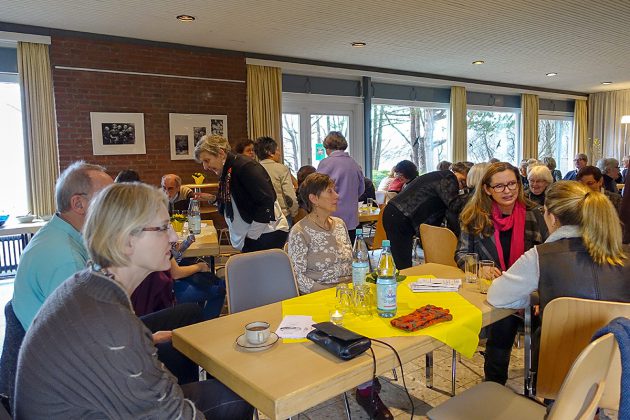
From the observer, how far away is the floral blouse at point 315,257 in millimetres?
2588

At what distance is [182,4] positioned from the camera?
4.42m

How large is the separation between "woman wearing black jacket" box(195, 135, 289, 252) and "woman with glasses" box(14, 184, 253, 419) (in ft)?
6.61

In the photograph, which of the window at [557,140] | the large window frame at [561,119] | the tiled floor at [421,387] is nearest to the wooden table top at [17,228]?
the tiled floor at [421,387]

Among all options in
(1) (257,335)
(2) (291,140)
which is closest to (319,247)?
(1) (257,335)

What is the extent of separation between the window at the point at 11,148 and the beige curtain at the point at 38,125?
0.19 m

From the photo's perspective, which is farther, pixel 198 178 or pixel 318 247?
pixel 198 178

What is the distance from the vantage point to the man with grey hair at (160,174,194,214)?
15.6ft

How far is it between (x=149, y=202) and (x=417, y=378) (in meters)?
2.10

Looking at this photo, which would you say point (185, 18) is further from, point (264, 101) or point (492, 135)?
point (492, 135)

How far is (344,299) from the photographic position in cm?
203

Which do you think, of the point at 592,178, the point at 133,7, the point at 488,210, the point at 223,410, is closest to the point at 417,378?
the point at 488,210

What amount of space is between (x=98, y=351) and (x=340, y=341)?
2.28 ft

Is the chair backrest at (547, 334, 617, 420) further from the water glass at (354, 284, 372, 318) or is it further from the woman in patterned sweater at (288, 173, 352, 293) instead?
the woman in patterned sweater at (288, 173, 352, 293)

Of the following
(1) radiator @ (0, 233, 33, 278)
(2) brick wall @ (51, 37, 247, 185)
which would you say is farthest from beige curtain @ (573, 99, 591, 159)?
(1) radiator @ (0, 233, 33, 278)
